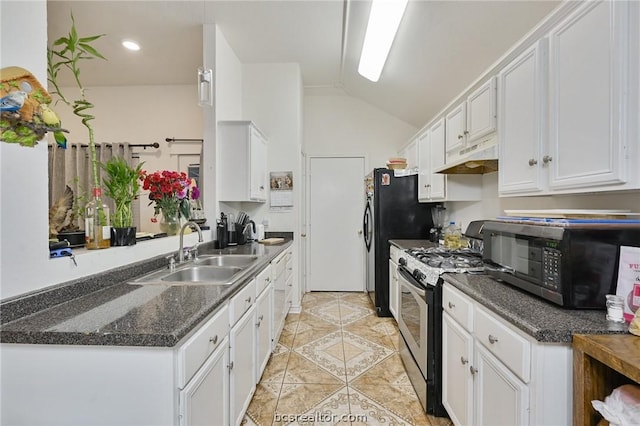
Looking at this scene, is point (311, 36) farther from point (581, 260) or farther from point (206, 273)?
point (581, 260)

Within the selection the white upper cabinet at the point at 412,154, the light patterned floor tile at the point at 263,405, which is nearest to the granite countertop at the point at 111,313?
the light patterned floor tile at the point at 263,405

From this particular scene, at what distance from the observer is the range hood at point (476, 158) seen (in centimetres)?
188

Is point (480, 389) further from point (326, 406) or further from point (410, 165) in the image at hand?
point (410, 165)

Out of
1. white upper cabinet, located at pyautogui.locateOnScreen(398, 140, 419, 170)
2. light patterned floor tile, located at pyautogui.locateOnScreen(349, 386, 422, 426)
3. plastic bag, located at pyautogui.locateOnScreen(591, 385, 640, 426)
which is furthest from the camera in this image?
white upper cabinet, located at pyautogui.locateOnScreen(398, 140, 419, 170)

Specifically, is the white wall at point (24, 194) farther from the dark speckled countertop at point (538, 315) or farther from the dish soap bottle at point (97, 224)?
the dark speckled countertop at point (538, 315)

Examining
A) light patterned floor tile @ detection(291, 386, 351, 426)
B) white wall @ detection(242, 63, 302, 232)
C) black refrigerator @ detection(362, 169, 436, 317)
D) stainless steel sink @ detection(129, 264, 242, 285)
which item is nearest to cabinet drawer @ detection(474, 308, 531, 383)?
light patterned floor tile @ detection(291, 386, 351, 426)

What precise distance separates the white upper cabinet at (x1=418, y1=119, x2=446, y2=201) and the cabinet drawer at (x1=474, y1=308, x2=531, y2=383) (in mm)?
1637

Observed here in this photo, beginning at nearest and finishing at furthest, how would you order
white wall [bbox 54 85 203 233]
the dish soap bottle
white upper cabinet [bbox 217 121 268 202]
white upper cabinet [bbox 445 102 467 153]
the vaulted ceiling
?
the dish soap bottle < the vaulted ceiling < white upper cabinet [bbox 445 102 467 153] < white upper cabinet [bbox 217 121 268 202] < white wall [bbox 54 85 203 233]

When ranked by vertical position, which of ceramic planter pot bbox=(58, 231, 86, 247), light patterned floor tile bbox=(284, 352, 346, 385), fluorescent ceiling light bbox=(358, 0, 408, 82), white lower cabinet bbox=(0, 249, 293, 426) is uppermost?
fluorescent ceiling light bbox=(358, 0, 408, 82)

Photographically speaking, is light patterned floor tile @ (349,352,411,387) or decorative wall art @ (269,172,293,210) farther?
decorative wall art @ (269,172,293,210)

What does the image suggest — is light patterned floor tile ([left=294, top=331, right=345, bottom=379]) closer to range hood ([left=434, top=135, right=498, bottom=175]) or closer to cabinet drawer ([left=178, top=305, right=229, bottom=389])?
cabinet drawer ([left=178, top=305, right=229, bottom=389])

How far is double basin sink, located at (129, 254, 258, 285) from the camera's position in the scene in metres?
1.59

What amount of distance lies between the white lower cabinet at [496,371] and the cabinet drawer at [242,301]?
115 centimetres

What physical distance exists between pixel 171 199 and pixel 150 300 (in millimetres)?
906
